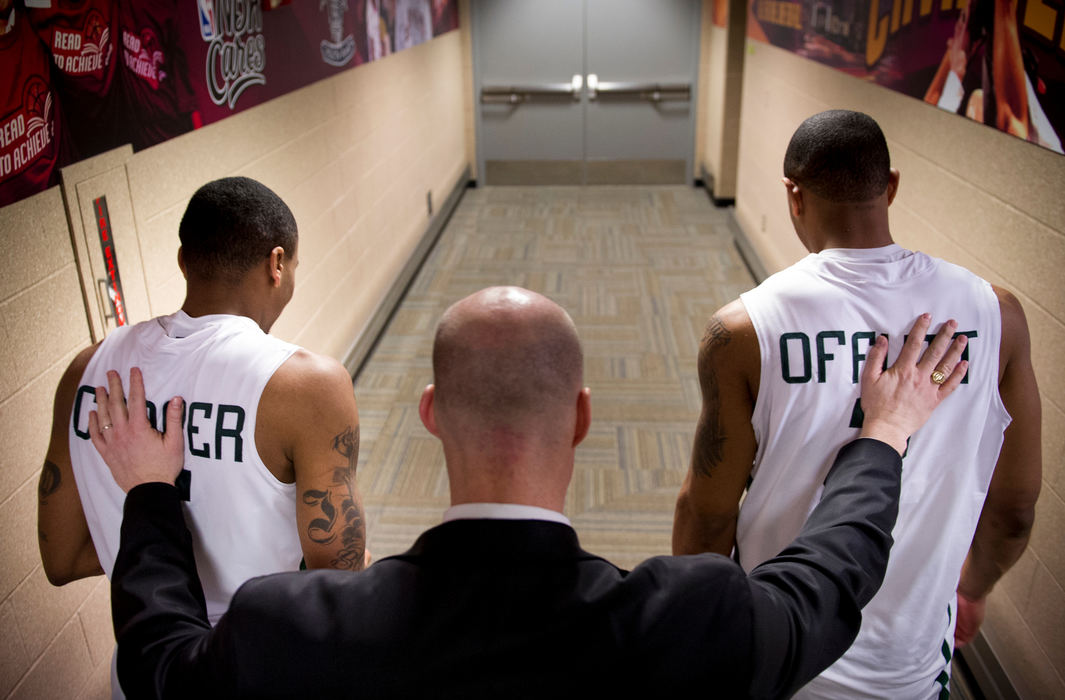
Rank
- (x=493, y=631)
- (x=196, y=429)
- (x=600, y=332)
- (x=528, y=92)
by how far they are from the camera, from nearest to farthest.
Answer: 1. (x=493, y=631)
2. (x=196, y=429)
3. (x=600, y=332)
4. (x=528, y=92)

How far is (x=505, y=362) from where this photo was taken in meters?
0.89

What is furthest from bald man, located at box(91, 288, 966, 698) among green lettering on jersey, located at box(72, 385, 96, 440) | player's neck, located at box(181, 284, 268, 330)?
player's neck, located at box(181, 284, 268, 330)

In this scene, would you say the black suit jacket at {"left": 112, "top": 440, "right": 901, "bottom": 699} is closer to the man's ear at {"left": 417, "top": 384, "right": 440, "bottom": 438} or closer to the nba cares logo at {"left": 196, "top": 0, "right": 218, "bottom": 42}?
the man's ear at {"left": 417, "top": 384, "right": 440, "bottom": 438}

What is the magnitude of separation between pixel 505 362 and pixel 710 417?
68 cm

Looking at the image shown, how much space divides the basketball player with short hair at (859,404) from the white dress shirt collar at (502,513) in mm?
640

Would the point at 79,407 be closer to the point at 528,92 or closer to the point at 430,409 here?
the point at 430,409

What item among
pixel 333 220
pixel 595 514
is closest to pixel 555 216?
pixel 333 220

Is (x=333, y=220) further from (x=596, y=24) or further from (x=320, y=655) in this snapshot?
(x=596, y=24)

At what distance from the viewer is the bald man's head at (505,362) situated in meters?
0.88

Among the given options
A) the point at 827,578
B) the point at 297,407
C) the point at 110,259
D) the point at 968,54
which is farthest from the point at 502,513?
the point at 968,54

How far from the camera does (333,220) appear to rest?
371 centimetres

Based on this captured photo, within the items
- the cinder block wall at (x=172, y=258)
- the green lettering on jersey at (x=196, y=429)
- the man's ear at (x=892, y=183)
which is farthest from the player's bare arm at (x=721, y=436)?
the cinder block wall at (x=172, y=258)

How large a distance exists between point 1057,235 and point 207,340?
6.06ft

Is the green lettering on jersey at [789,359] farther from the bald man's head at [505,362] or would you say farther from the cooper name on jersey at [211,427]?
the cooper name on jersey at [211,427]
